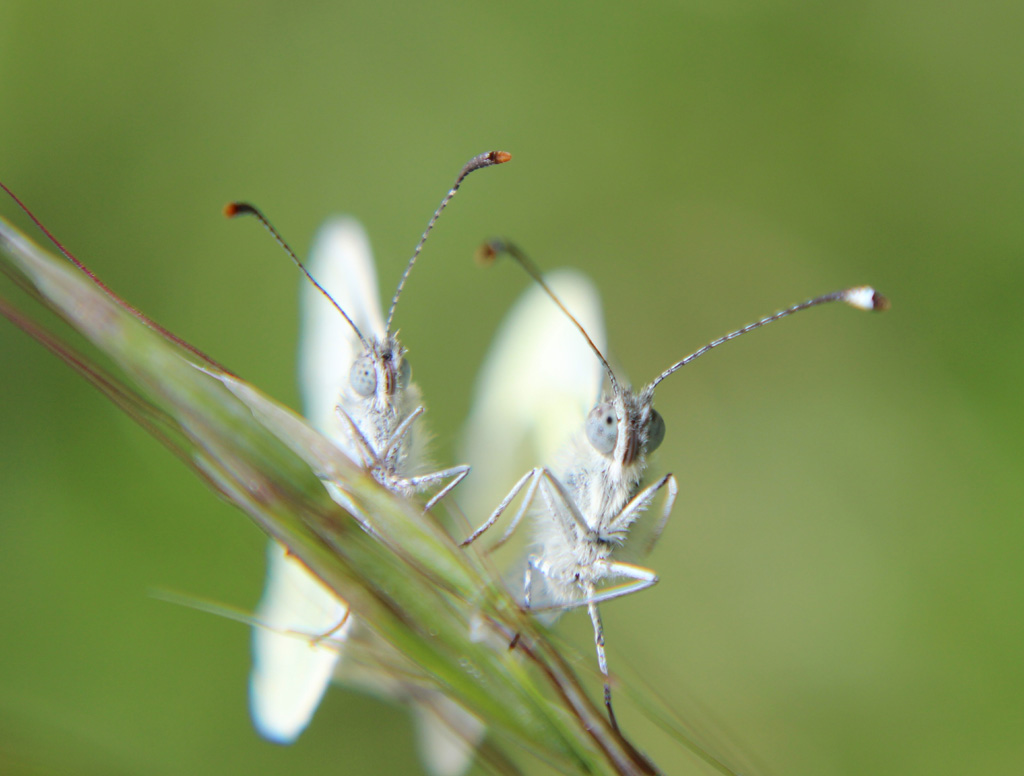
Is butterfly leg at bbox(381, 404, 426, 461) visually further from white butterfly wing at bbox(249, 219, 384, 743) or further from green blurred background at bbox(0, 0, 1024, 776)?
green blurred background at bbox(0, 0, 1024, 776)

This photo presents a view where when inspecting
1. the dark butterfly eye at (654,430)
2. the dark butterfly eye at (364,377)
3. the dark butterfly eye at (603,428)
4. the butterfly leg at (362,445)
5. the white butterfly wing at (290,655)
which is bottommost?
the white butterfly wing at (290,655)

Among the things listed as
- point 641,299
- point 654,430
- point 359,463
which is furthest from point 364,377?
point 641,299

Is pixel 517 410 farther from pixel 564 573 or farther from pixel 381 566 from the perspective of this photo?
pixel 381 566

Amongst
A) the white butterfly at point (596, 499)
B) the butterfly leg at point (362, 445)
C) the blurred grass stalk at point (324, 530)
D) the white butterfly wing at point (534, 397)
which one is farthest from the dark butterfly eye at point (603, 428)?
the blurred grass stalk at point (324, 530)

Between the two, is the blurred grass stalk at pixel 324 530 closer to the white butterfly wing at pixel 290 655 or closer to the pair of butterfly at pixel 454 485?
the pair of butterfly at pixel 454 485

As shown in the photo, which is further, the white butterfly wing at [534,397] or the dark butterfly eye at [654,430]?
the white butterfly wing at [534,397]

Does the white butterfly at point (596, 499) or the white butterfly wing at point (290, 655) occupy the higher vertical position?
the white butterfly at point (596, 499)

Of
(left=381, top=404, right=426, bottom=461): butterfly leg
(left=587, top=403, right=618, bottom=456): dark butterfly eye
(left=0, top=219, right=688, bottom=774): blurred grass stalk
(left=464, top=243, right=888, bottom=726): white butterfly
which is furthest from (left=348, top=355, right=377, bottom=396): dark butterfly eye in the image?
(left=0, top=219, right=688, bottom=774): blurred grass stalk
